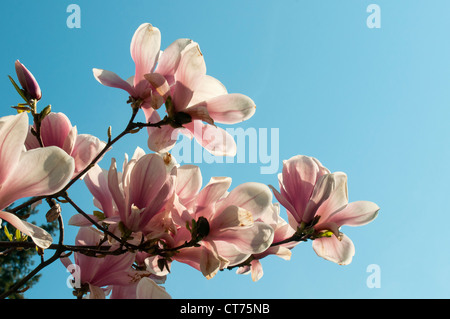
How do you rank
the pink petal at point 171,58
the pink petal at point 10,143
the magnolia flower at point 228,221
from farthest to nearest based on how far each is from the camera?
the pink petal at point 171,58 → the magnolia flower at point 228,221 → the pink petal at point 10,143

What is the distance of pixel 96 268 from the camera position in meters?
0.99

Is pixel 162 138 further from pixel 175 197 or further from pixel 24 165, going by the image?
pixel 24 165

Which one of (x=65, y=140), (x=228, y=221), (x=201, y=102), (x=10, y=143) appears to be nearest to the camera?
(x=10, y=143)

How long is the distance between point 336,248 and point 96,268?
581mm

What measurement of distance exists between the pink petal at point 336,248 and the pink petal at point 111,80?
0.58 m

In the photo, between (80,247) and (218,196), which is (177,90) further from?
(80,247)

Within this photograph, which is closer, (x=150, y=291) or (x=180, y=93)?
(x=150, y=291)

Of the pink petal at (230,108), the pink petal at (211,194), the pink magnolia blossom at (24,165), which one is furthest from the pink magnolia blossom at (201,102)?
the pink magnolia blossom at (24,165)

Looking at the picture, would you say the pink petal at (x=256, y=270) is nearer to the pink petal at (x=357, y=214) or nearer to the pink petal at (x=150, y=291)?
the pink petal at (x=357, y=214)

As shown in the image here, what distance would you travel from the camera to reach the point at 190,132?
97 centimetres

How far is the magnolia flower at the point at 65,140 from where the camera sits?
1009 mm

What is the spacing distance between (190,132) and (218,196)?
20 cm

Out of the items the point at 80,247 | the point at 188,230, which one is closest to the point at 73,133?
the point at 80,247

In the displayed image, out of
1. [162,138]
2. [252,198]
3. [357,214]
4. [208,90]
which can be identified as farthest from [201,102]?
[357,214]
